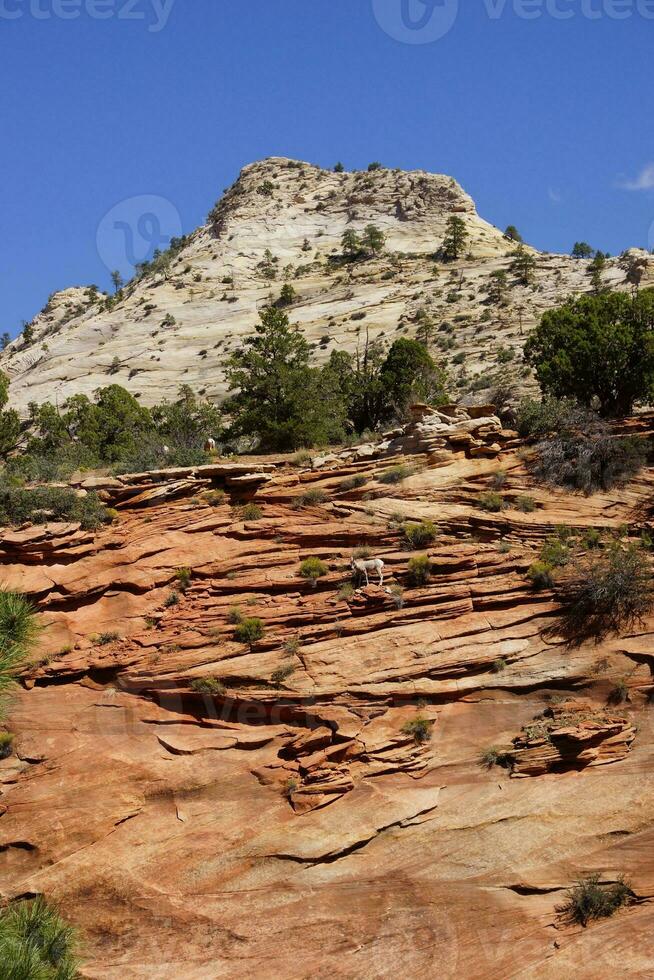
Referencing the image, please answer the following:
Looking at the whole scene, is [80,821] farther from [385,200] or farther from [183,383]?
[385,200]

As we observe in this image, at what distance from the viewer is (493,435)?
21531 millimetres

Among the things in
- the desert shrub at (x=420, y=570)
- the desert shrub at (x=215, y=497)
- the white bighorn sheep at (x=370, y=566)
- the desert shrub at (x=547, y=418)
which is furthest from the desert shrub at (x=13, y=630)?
the desert shrub at (x=547, y=418)

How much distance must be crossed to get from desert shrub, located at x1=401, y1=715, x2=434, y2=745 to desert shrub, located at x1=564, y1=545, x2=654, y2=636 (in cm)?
356

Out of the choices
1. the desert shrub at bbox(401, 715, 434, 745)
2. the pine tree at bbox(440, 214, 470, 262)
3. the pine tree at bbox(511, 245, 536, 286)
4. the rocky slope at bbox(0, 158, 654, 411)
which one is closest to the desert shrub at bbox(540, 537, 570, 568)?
the desert shrub at bbox(401, 715, 434, 745)

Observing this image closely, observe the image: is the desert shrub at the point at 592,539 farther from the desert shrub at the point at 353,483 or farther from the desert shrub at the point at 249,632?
the desert shrub at the point at 249,632

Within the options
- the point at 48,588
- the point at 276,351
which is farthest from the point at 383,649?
the point at 276,351

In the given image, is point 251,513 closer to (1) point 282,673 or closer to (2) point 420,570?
(2) point 420,570

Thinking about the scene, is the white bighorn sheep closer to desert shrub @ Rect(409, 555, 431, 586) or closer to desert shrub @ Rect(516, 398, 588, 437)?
desert shrub @ Rect(409, 555, 431, 586)

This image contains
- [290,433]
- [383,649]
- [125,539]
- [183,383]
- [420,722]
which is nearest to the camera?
[420,722]

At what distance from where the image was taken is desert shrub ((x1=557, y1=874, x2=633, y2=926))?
12539 millimetres

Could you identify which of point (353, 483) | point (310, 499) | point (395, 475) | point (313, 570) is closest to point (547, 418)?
point (395, 475)

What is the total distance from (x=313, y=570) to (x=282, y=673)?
271 cm

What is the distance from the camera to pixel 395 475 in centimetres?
2014

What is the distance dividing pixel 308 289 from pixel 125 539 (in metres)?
46.7
